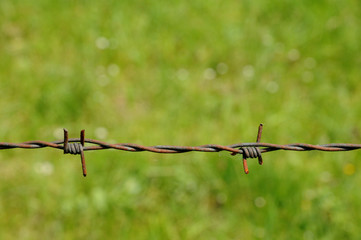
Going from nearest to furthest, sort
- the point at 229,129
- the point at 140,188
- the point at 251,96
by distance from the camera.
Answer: the point at 140,188 → the point at 229,129 → the point at 251,96

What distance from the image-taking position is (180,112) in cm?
291

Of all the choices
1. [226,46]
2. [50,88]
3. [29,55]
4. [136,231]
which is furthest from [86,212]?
[226,46]

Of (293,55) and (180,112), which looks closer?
(180,112)

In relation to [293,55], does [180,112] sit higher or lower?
lower

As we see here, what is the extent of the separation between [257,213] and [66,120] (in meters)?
1.41

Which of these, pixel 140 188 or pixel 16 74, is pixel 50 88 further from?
pixel 140 188

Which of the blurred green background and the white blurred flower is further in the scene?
the white blurred flower

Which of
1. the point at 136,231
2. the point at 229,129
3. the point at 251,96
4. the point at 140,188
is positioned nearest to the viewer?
the point at 136,231

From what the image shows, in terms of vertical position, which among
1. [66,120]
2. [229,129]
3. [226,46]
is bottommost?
[229,129]

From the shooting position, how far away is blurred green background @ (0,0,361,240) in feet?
7.73

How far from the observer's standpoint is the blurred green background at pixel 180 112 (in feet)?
7.73

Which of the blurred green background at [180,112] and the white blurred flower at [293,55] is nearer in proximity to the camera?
the blurred green background at [180,112]

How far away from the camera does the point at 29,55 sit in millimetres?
3297

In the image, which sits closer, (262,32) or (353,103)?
(353,103)
